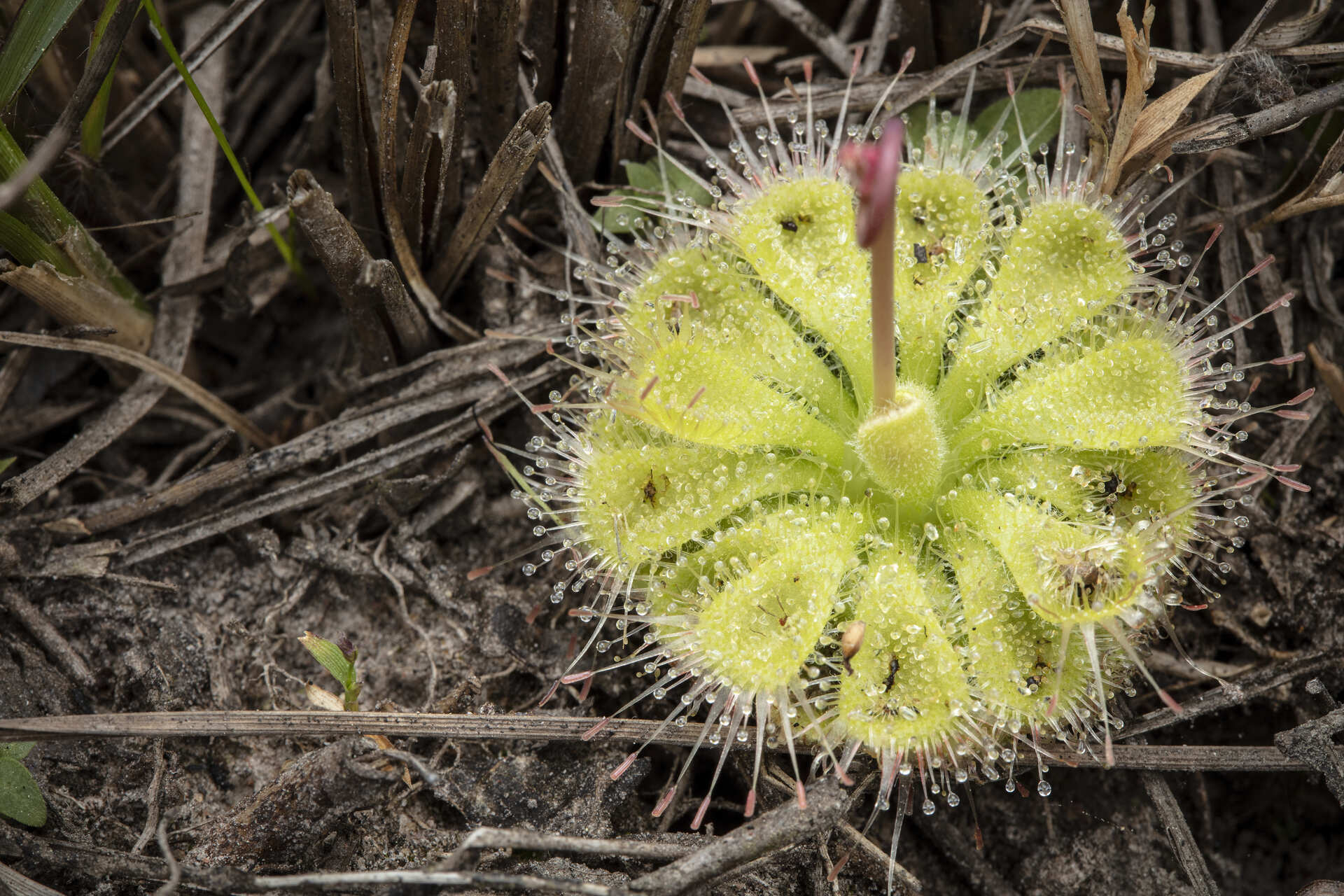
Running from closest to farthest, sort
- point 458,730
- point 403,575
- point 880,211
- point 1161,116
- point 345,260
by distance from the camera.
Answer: point 880,211
point 458,730
point 1161,116
point 345,260
point 403,575

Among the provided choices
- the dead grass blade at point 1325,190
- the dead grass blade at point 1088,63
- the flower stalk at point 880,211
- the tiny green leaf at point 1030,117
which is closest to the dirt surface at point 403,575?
the dead grass blade at point 1325,190

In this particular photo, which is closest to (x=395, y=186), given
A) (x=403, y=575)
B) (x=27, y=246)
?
(x=27, y=246)

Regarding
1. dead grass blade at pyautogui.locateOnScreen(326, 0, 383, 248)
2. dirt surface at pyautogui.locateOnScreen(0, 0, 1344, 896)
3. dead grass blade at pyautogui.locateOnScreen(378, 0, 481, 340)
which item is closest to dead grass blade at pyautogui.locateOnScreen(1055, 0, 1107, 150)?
dirt surface at pyautogui.locateOnScreen(0, 0, 1344, 896)

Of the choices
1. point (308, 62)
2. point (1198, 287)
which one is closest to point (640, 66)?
point (308, 62)

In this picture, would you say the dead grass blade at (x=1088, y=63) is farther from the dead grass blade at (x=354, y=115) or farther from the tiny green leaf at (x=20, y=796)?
the tiny green leaf at (x=20, y=796)

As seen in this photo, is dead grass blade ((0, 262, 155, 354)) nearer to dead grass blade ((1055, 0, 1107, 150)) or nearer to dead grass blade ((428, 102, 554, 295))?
dead grass blade ((428, 102, 554, 295))

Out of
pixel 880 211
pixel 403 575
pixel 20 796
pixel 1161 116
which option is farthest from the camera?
pixel 403 575

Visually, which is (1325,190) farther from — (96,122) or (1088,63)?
(96,122)
